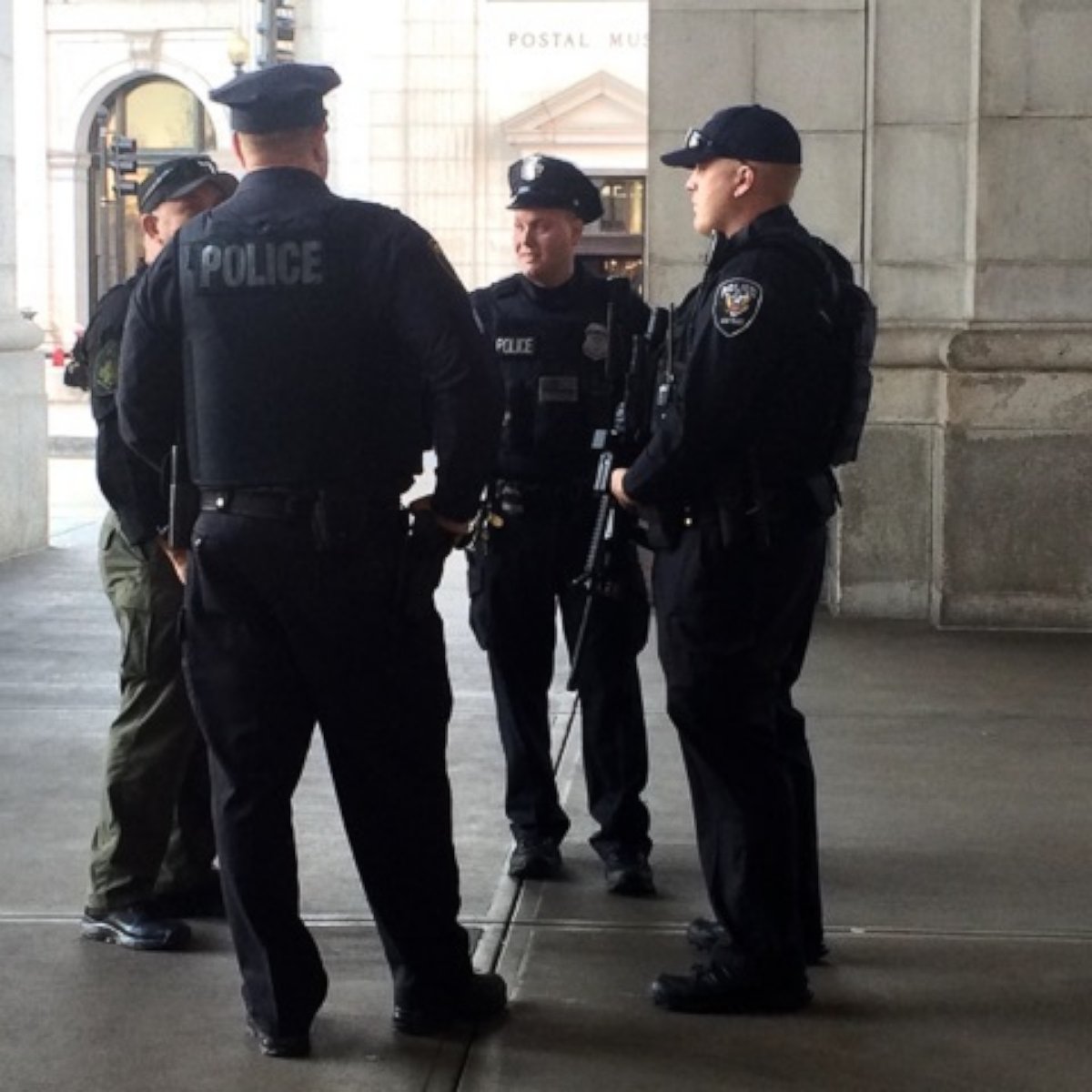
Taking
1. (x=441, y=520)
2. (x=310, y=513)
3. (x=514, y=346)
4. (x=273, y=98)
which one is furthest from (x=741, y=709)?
(x=273, y=98)

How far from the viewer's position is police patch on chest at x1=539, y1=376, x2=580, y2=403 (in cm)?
585

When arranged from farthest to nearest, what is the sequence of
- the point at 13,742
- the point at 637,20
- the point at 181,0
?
1. the point at 181,0
2. the point at 637,20
3. the point at 13,742

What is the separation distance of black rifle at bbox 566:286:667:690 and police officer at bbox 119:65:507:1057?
32.9 inches

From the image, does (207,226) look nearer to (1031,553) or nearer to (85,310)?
(1031,553)

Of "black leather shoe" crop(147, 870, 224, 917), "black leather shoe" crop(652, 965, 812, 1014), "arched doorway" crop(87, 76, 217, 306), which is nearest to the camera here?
"black leather shoe" crop(652, 965, 812, 1014)

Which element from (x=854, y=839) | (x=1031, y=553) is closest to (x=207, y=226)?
(x=854, y=839)

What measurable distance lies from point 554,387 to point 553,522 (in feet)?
1.18

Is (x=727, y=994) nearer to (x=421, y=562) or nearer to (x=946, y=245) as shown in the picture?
(x=421, y=562)

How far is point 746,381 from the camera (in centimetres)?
462

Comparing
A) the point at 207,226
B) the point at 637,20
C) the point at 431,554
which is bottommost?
the point at 431,554

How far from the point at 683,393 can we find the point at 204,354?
3.28ft

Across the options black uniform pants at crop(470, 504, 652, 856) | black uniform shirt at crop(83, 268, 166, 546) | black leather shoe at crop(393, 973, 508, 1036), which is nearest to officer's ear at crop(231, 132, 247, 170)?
black uniform shirt at crop(83, 268, 166, 546)

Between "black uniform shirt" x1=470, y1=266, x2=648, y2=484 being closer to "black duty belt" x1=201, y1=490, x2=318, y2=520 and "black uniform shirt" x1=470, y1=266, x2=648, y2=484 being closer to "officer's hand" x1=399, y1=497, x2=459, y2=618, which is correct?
"officer's hand" x1=399, y1=497, x2=459, y2=618

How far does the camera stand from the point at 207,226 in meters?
4.45
